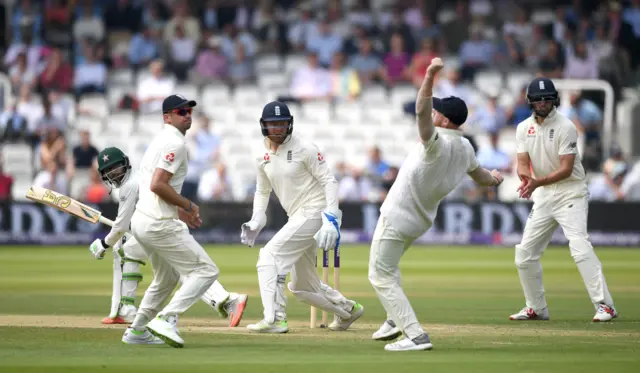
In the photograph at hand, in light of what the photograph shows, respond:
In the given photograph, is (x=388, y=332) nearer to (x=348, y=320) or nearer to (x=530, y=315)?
(x=348, y=320)

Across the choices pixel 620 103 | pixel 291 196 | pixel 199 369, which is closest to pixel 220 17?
pixel 620 103

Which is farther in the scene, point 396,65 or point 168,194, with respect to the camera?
point 396,65

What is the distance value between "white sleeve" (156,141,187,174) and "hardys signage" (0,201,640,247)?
42.6 feet

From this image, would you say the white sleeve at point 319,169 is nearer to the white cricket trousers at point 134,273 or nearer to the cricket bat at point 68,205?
the white cricket trousers at point 134,273

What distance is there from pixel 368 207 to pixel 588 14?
783 cm

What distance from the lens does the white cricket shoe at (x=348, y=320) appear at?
9.70 metres

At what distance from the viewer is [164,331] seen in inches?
319

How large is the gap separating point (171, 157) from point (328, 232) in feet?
4.50

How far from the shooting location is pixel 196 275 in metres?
8.33

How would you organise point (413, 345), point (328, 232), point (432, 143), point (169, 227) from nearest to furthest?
point (432, 143) < point (413, 345) < point (169, 227) < point (328, 232)

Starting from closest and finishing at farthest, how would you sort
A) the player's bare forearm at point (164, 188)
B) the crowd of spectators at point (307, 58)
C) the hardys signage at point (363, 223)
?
the player's bare forearm at point (164, 188), the hardys signage at point (363, 223), the crowd of spectators at point (307, 58)

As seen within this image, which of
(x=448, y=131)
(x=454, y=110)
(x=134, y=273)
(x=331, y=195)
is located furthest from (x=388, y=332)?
(x=134, y=273)

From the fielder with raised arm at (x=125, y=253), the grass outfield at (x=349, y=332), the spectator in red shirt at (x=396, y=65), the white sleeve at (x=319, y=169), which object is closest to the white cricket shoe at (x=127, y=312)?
the fielder with raised arm at (x=125, y=253)

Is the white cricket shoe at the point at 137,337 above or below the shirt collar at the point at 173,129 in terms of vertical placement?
below
